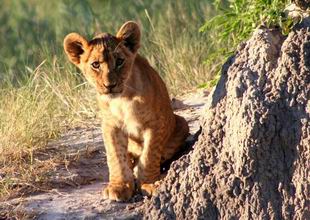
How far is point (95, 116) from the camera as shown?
1006 cm

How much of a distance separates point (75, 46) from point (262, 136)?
1.77 meters

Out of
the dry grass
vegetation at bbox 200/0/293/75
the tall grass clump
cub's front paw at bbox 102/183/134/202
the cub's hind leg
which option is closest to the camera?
vegetation at bbox 200/0/293/75

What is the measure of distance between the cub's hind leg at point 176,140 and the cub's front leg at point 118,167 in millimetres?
365

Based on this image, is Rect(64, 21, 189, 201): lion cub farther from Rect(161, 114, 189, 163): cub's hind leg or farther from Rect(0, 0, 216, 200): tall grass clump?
Rect(0, 0, 216, 200): tall grass clump

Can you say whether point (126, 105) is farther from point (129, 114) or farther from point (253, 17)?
point (253, 17)

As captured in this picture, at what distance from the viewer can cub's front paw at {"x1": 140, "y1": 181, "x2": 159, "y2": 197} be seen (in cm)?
757

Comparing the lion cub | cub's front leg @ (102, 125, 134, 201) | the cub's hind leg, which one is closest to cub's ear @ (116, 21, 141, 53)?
the lion cub

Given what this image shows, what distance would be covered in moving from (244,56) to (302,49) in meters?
0.42

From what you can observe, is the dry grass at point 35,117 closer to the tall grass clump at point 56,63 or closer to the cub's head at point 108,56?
the tall grass clump at point 56,63

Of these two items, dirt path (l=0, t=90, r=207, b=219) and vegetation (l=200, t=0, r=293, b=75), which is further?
dirt path (l=0, t=90, r=207, b=219)

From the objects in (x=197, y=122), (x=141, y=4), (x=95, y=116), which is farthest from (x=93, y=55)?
(x=141, y=4)

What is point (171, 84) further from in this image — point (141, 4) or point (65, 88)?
point (141, 4)

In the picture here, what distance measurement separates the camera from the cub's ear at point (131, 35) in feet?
25.5

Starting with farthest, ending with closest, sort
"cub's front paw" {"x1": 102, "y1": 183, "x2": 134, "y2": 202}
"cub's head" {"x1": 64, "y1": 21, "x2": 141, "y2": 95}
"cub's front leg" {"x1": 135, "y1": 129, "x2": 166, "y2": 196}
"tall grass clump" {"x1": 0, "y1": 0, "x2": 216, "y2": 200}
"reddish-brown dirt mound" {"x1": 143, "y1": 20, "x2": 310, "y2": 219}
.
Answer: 1. "tall grass clump" {"x1": 0, "y1": 0, "x2": 216, "y2": 200}
2. "cub's front leg" {"x1": 135, "y1": 129, "x2": 166, "y2": 196}
3. "cub's front paw" {"x1": 102, "y1": 183, "x2": 134, "y2": 202}
4. "cub's head" {"x1": 64, "y1": 21, "x2": 141, "y2": 95}
5. "reddish-brown dirt mound" {"x1": 143, "y1": 20, "x2": 310, "y2": 219}
